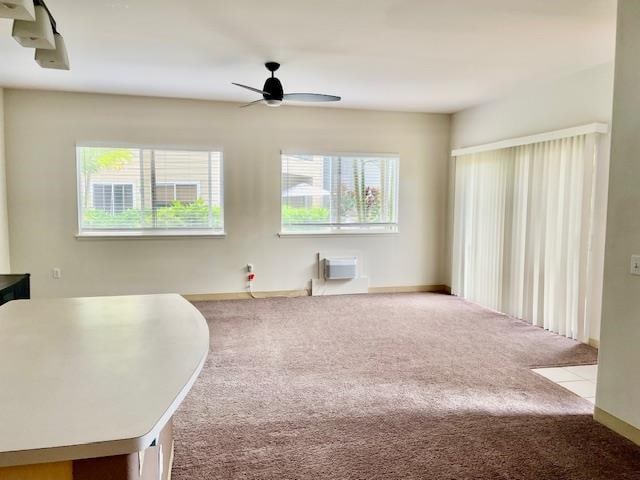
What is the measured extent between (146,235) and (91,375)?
188 inches

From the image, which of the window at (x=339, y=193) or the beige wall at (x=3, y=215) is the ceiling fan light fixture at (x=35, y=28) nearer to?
the beige wall at (x=3, y=215)

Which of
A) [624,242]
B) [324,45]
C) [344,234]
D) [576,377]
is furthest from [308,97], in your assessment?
[576,377]

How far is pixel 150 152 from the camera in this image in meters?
5.76

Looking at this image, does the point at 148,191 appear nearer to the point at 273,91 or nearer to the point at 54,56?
the point at 273,91

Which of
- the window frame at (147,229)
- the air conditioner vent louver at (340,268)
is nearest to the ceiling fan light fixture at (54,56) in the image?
the window frame at (147,229)

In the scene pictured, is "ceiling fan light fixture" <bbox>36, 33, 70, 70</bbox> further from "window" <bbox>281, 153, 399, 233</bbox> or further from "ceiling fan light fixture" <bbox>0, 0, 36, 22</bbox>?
"window" <bbox>281, 153, 399, 233</bbox>

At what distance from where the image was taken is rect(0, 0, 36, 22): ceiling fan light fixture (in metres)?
1.70

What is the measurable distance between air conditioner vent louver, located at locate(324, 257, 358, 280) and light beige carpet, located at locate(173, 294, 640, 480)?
1.44 meters

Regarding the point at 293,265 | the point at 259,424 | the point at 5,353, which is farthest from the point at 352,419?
the point at 293,265

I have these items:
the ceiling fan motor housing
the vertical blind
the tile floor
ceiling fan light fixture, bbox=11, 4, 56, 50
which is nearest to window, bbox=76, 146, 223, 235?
the ceiling fan motor housing

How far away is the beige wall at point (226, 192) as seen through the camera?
18.0 ft

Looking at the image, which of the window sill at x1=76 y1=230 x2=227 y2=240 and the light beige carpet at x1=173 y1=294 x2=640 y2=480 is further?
the window sill at x1=76 y1=230 x2=227 y2=240

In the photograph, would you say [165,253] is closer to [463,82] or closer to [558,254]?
[463,82]

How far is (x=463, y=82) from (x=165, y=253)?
4178 mm
